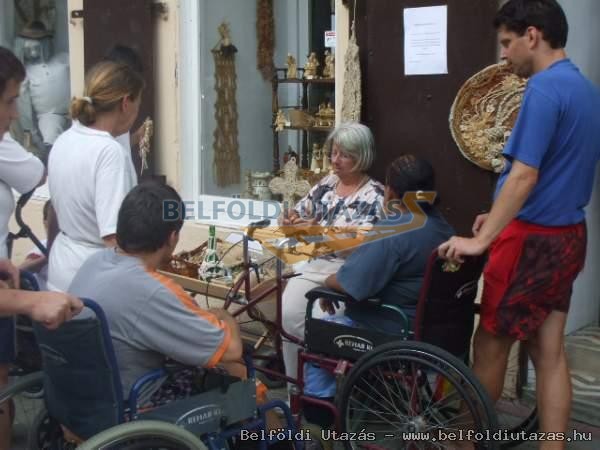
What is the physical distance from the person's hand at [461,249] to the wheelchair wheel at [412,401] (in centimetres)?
33

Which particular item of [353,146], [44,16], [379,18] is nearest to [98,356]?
[353,146]

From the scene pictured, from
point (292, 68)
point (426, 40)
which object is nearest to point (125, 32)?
point (292, 68)

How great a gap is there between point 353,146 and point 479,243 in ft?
4.64

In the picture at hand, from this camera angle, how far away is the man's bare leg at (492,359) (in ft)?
10.1

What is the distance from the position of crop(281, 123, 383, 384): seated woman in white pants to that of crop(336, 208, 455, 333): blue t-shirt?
2.53 ft

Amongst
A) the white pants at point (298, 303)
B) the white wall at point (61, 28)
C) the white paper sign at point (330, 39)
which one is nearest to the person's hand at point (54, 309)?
the white pants at point (298, 303)

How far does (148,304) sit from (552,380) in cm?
157

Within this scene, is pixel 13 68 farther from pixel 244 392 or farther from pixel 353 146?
pixel 353 146

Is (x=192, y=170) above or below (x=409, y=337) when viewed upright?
above

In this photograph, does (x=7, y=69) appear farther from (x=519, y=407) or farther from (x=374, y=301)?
(x=519, y=407)

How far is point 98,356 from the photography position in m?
2.36

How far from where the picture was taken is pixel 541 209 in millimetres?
2902

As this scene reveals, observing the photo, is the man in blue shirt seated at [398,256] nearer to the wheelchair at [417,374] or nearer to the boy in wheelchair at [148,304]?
the wheelchair at [417,374]

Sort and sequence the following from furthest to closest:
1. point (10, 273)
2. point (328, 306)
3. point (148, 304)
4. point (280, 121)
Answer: point (280, 121)
point (328, 306)
point (10, 273)
point (148, 304)
